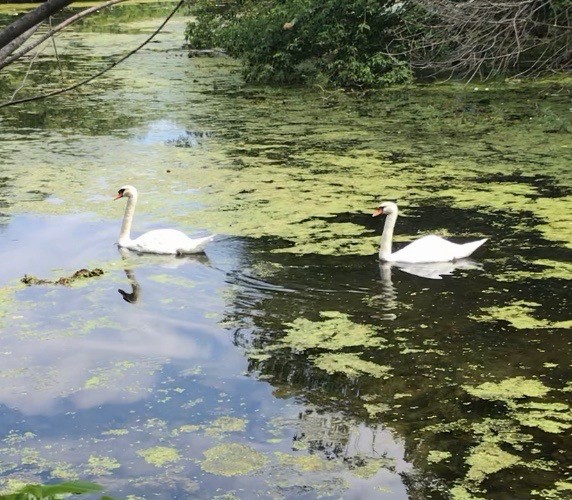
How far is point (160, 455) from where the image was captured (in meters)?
3.60

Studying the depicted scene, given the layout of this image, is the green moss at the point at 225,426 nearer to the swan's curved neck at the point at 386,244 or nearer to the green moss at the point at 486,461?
the green moss at the point at 486,461

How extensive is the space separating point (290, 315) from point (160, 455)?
60.7 inches

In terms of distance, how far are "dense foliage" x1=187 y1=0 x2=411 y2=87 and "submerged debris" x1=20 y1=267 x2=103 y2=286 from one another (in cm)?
661

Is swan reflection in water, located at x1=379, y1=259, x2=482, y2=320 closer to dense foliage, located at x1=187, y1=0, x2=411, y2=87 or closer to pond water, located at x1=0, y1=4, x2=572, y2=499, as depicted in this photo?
pond water, located at x1=0, y1=4, x2=572, y2=499

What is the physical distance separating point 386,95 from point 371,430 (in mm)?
8058

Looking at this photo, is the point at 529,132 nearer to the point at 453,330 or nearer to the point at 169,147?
the point at 169,147

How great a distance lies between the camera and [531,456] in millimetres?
3553

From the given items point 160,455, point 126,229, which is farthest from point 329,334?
point 126,229

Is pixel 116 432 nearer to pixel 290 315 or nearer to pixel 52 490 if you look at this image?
pixel 290 315

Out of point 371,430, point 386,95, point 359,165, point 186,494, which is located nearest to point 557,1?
point 386,95

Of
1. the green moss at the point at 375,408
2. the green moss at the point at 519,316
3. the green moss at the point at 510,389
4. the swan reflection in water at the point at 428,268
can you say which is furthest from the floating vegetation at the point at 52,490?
the swan reflection in water at the point at 428,268

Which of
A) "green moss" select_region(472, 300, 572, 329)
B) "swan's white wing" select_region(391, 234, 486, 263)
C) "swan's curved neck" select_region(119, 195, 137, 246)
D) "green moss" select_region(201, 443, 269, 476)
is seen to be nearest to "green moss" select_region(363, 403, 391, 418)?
"green moss" select_region(201, 443, 269, 476)

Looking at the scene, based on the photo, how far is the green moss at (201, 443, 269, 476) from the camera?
349 cm

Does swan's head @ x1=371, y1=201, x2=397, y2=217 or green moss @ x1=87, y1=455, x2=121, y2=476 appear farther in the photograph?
swan's head @ x1=371, y1=201, x2=397, y2=217
